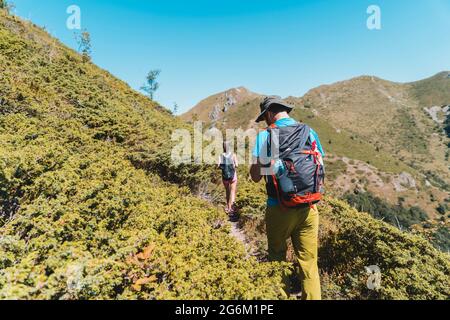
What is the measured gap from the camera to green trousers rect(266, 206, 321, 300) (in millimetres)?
2742

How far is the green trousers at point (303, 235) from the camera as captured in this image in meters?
2.74

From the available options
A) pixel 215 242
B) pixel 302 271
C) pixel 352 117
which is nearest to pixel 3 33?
pixel 215 242

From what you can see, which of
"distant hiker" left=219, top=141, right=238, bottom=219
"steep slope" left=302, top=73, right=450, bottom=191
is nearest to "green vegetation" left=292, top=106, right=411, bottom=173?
"steep slope" left=302, top=73, right=450, bottom=191

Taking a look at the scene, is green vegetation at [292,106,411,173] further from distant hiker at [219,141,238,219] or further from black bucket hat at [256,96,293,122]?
black bucket hat at [256,96,293,122]

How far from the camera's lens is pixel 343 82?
19262cm

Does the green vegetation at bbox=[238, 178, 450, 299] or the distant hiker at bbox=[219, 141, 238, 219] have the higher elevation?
the distant hiker at bbox=[219, 141, 238, 219]

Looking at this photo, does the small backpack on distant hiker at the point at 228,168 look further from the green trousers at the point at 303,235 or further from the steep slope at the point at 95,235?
the green trousers at the point at 303,235

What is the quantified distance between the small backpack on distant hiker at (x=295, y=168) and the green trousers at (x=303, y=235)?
139mm

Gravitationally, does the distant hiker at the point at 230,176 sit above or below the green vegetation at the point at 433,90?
below

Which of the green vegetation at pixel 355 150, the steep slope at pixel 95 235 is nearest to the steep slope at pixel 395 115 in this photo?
the green vegetation at pixel 355 150

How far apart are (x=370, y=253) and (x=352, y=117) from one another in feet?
563

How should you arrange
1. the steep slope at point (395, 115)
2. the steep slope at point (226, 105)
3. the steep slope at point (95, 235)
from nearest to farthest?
the steep slope at point (95, 235), the steep slope at point (395, 115), the steep slope at point (226, 105)

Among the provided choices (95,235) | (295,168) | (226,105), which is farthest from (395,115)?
(95,235)

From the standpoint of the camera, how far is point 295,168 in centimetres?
272
